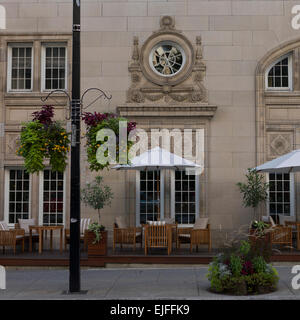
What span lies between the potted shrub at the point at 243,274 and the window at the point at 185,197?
20.3 feet

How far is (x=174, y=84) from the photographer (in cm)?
1750

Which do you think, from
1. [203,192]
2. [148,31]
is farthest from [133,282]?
[148,31]

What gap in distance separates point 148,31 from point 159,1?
41.6 inches

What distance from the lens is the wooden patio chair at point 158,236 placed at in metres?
14.8

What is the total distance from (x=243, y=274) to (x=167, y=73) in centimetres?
869

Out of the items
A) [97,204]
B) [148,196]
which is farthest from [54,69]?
[148,196]

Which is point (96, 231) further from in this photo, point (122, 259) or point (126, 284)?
point (126, 284)

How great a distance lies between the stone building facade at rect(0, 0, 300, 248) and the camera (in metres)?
17.3

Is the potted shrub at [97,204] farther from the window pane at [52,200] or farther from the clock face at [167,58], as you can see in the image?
the clock face at [167,58]

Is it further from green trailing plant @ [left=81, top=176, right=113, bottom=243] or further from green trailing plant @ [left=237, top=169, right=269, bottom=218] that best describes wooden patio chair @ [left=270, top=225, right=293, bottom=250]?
green trailing plant @ [left=81, top=176, right=113, bottom=243]

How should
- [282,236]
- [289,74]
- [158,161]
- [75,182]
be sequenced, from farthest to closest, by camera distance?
[289,74], [158,161], [282,236], [75,182]

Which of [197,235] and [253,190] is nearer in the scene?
[197,235]

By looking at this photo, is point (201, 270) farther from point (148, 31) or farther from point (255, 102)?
point (148, 31)
